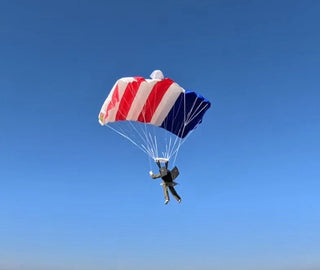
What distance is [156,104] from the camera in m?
16.9

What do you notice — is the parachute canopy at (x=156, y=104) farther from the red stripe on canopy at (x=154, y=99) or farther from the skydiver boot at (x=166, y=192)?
the skydiver boot at (x=166, y=192)

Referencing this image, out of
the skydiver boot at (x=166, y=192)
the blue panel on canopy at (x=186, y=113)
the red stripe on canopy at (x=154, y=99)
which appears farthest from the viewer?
the blue panel on canopy at (x=186, y=113)

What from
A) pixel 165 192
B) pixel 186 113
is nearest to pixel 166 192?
pixel 165 192

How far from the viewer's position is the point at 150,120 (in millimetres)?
17281

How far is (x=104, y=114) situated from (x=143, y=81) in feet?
7.82

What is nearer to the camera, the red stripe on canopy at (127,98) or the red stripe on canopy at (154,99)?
the red stripe on canopy at (127,98)

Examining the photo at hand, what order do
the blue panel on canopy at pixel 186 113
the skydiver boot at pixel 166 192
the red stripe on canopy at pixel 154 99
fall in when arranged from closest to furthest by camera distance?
the skydiver boot at pixel 166 192, the red stripe on canopy at pixel 154 99, the blue panel on canopy at pixel 186 113

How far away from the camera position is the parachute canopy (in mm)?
15672

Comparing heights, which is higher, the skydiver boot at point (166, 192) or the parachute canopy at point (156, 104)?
the parachute canopy at point (156, 104)

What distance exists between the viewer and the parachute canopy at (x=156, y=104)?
15.7 meters

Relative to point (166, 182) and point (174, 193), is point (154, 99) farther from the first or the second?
point (174, 193)

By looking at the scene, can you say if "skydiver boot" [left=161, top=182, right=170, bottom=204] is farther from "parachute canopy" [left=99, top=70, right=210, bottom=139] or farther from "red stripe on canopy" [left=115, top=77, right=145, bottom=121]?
"red stripe on canopy" [left=115, top=77, right=145, bottom=121]

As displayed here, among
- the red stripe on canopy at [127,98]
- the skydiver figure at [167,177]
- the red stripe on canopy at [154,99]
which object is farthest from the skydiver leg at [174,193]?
the red stripe on canopy at [127,98]

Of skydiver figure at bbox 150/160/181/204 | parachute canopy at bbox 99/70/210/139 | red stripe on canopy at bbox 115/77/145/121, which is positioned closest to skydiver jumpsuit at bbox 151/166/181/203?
skydiver figure at bbox 150/160/181/204
